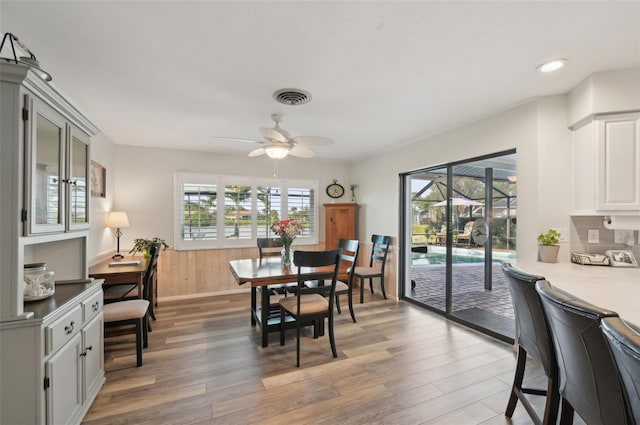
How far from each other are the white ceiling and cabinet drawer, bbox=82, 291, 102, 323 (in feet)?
5.65

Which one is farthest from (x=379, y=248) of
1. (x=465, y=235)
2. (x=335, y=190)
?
(x=335, y=190)

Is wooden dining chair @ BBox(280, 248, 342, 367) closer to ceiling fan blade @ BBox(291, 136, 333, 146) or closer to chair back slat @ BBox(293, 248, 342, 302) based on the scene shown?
chair back slat @ BBox(293, 248, 342, 302)

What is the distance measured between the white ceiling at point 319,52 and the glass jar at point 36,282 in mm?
1434

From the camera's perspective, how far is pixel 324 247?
5469 mm

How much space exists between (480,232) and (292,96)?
291 centimetres

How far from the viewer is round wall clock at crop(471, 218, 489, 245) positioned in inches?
136

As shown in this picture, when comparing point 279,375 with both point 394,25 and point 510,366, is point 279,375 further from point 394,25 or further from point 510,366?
point 394,25

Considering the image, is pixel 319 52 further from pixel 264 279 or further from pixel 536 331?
pixel 536 331

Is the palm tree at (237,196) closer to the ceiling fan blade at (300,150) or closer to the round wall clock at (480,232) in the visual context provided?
the ceiling fan blade at (300,150)

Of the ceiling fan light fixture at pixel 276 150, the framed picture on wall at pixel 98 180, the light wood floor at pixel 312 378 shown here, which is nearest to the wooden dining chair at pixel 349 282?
the light wood floor at pixel 312 378

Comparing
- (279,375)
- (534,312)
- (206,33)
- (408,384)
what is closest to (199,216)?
(279,375)

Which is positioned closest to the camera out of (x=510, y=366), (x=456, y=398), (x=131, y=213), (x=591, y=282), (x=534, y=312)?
(x=534, y=312)

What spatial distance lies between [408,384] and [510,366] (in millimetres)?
1046

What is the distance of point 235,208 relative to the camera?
4852 millimetres
